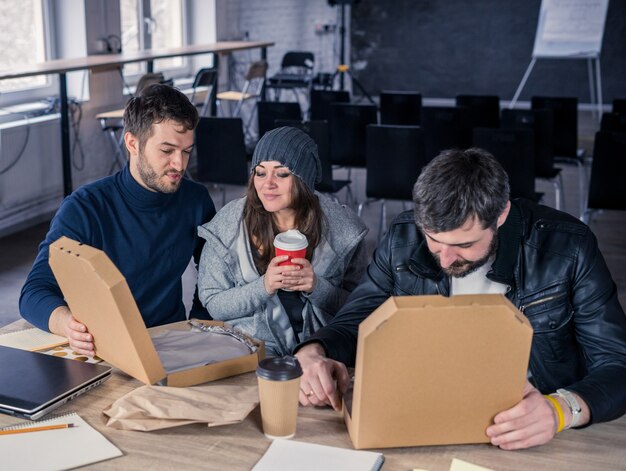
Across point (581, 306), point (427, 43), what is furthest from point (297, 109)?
point (427, 43)

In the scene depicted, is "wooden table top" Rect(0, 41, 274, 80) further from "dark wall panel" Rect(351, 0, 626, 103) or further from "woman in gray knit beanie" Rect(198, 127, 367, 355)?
"dark wall panel" Rect(351, 0, 626, 103)

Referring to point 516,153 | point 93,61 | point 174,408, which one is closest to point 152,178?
point 174,408

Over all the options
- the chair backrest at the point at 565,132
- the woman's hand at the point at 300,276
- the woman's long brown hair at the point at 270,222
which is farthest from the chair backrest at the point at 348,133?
the woman's hand at the point at 300,276

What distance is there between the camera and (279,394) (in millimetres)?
1389

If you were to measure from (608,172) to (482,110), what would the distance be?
1.90 m

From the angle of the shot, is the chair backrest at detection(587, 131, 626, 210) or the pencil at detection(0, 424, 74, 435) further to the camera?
the chair backrest at detection(587, 131, 626, 210)

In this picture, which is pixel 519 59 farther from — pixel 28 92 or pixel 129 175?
pixel 129 175

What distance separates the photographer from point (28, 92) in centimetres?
619

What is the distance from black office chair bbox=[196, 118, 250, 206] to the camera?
197 inches

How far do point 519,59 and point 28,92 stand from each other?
21.3 ft

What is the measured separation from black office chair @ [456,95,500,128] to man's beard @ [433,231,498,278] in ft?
14.2

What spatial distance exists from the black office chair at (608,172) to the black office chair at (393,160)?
98cm

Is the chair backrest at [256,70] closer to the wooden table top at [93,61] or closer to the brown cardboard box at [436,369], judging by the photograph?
the wooden table top at [93,61]

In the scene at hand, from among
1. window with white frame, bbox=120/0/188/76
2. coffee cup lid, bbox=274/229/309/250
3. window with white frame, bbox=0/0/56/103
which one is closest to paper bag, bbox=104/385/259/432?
coffee cup lid, bbox=274/229/309/250
